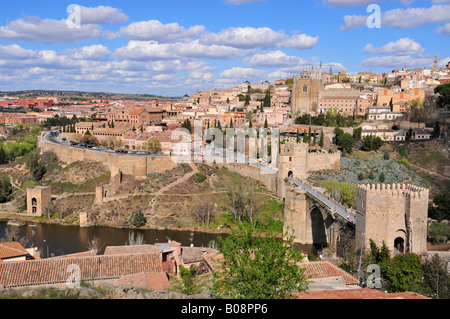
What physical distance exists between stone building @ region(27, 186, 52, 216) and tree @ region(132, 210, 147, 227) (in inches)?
323

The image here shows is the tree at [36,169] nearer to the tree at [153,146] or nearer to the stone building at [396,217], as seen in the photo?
the tree at [153,146]

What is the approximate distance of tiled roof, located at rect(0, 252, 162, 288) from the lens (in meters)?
13.0

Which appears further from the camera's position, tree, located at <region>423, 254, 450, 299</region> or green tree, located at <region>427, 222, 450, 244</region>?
green tree, located at <region>427, 222, 450, 244</region>

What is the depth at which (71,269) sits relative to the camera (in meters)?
13.7

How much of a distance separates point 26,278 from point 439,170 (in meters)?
35.7

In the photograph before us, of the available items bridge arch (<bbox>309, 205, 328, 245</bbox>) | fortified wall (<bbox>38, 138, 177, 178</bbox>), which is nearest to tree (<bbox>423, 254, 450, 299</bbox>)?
bridge arch (<bbox>309, 205, 328, 245</bbox>)

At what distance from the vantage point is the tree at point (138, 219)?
32.0 meters

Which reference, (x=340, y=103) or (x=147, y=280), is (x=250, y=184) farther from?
(x=340, y=103)

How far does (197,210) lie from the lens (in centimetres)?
3170

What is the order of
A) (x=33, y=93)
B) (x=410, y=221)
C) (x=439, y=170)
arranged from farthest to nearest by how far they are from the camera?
(x=33, y=93) < (x=439, y=170) < (x=410, y=221)

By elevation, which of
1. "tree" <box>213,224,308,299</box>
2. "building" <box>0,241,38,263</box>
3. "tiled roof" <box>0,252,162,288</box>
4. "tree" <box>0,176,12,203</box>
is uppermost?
"tree" <box>213,224,308,299</box>

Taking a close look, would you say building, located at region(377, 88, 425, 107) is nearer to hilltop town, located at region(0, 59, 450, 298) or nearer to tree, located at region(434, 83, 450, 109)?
hilltop town, located at region(0, 59, 450, 298)

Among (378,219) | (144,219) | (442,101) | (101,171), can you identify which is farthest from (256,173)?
(442,101)
